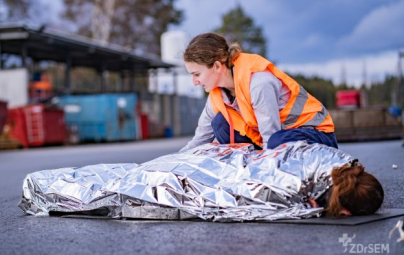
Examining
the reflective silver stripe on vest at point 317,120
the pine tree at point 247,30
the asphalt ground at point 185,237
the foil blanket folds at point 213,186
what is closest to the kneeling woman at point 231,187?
the foil blanket folds at point 213,186

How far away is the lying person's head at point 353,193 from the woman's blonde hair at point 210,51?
1.13 metres

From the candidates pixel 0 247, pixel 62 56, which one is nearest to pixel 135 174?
pixel 0 247

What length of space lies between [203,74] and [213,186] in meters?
0.87

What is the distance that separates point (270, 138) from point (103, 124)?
22664 millimetres

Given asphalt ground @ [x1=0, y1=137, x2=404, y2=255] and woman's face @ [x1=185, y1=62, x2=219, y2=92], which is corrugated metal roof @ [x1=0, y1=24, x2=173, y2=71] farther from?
asphalt ground @ [x1=0, y1=137, x2=404, y2=255]

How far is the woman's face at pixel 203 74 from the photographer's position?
3.88 meters

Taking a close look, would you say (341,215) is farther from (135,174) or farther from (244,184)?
(135,174)

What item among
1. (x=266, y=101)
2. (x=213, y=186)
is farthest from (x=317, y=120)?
(x=213, y=186)

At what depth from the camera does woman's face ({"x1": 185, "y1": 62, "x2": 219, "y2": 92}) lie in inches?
153

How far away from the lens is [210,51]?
3.83 meters

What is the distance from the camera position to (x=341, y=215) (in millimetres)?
3121

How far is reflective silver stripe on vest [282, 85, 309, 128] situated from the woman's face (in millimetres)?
508

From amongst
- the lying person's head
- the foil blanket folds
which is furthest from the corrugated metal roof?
the lying person's head

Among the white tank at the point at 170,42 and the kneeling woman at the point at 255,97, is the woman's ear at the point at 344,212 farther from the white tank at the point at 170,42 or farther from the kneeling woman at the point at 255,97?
the white tank at the point at 170,42
